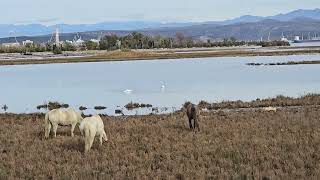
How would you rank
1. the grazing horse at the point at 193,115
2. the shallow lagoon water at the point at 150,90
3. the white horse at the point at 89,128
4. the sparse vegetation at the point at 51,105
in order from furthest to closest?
the shallow lagoon water at the point at 150,90 < the sparse vegetation at the point at 51,105 < the grazing horse at the point at 193,115 < the white horse at the point at 89,128

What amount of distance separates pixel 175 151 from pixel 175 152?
19cm

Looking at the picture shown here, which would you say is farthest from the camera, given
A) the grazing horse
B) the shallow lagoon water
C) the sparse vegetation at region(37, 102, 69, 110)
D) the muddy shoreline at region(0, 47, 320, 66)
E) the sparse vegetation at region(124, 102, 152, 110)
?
the muddy shoreline at region(0, 47, 320, 66)

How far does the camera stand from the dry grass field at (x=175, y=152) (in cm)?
1372

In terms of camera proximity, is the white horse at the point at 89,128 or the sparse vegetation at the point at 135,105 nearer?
the white horse at the point at 89,128

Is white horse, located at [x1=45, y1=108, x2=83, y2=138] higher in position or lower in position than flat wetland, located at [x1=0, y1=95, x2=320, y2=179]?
higher

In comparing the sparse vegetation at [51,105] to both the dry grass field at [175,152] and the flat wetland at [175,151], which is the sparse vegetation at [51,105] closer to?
the flat wetland at [175,151]

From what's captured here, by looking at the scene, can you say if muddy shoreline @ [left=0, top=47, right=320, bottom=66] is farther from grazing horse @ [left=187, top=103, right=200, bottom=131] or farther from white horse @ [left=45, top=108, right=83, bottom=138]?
white horse @ [left=45, top=108, right=83, bottom=138]

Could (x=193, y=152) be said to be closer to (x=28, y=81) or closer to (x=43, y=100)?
(x=43, y=100)

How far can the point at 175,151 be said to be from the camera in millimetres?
16641

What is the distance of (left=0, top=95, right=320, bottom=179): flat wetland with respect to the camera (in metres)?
13.7

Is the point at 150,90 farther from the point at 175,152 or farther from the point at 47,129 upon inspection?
the point at 175,152

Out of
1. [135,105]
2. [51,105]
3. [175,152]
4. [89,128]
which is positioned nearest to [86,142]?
[89,128]

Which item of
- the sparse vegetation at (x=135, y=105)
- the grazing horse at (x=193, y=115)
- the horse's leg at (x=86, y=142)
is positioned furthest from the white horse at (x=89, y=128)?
the sparse vegetation at (x=135, y=105)

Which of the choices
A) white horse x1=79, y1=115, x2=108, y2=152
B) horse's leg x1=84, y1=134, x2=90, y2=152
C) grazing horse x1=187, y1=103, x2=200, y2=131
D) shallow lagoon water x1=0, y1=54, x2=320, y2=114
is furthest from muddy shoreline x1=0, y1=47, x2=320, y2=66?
horse's leg x1=84, y1=134, x2=90, y2=152
